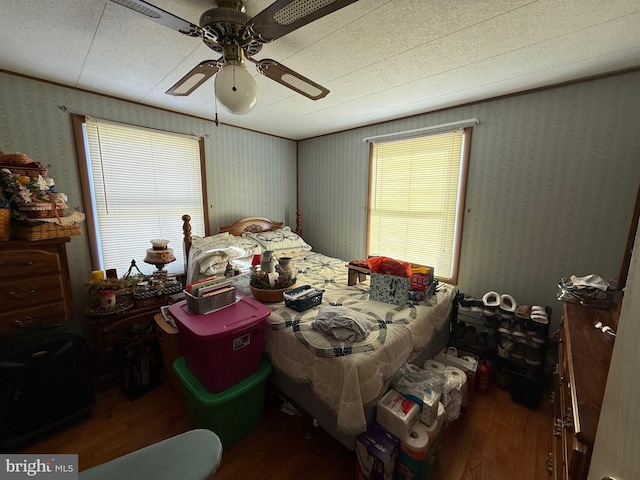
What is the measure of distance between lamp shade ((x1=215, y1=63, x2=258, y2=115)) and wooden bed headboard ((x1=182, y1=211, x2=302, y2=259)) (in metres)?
1.79

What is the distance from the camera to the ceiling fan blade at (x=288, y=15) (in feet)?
2.85

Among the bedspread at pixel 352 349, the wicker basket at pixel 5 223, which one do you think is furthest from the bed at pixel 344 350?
the wicker basket at pixel 5 223

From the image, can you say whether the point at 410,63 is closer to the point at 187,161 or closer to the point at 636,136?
the point at 636,136

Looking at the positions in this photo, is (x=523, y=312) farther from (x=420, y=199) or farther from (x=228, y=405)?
(x=228, y=405)

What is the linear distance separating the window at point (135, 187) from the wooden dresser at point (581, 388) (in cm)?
307

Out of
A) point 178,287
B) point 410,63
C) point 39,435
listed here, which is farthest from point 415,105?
point 39,435

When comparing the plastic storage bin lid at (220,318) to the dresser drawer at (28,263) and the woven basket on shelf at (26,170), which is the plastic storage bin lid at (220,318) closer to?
the dresser drawer at (28,263)

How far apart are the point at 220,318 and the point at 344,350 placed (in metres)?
0.73

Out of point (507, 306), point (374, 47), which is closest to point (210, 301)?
point (374, 47)

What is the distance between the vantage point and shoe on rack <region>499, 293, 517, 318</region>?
2000 millimetres

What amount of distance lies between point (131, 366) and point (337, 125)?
121 inches

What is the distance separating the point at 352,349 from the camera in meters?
1.32

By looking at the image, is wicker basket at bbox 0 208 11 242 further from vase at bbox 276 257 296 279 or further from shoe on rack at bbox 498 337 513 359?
shoe on rack at bbox 498 337 513 359

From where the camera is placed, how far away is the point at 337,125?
3.08 meters
